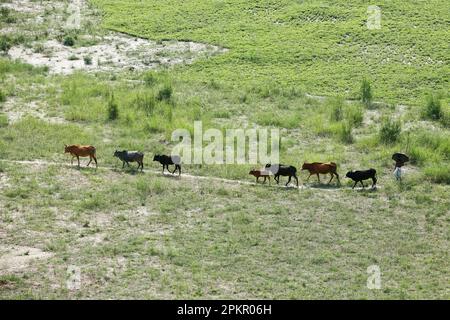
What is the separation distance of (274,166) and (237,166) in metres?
1.99

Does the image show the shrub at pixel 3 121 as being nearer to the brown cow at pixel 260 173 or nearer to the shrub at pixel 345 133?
the brown cow at pixel 260 173

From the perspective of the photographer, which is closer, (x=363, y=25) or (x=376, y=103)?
(x=376, y=103)

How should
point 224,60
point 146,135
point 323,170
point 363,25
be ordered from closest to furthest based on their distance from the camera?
point 323,170 → point 146,135 → point 224,60 → point 363,25

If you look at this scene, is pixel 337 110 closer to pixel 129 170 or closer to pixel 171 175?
pixel 171 175

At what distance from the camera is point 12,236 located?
27.2 meters

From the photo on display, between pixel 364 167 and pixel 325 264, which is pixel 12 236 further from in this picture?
pixel 364 167

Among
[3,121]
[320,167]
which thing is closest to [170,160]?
[320,167]

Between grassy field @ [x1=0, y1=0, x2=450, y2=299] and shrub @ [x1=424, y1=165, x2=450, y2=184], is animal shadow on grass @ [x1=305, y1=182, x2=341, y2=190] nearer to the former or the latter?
grassy field @ [x1=0, y1=0, x2=450, y2=299]

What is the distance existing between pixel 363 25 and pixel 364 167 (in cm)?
1806

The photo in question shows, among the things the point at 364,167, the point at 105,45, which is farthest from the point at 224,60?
the point at 364,167

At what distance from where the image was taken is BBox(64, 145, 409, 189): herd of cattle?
102 feet

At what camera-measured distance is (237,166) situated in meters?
32.8

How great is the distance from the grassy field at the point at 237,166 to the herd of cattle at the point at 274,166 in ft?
1.64

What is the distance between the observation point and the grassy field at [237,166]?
2527 centimetres
